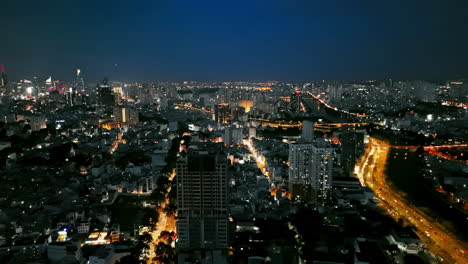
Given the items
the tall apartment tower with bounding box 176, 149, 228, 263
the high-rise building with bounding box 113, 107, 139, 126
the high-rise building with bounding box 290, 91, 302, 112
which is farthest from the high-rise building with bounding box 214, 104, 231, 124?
the tall apartment tower with bounding box 176, 149, 228, 263

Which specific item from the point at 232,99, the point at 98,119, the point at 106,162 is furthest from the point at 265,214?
the point at 232,99

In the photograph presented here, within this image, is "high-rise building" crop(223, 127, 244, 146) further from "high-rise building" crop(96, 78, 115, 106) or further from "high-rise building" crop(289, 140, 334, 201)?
"high-rise building" crop(96, 78, 115, 106)

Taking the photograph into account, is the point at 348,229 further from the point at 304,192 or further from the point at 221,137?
the point at 221,137

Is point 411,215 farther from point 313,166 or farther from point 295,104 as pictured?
point 295,104

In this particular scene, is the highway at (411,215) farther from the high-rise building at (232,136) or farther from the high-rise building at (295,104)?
the high-rise building at (295,104)

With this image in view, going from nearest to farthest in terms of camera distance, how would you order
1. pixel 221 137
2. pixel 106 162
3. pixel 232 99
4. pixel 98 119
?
pixel 106 162
pixel 221 137
pixel 98 119
pixel 232 99

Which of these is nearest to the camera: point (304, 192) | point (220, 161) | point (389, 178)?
point (220, 161)

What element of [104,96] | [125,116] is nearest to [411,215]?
[125,116]
